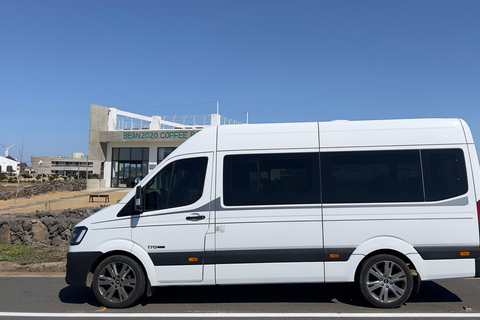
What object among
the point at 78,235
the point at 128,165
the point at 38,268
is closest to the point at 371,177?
the point at 78,235

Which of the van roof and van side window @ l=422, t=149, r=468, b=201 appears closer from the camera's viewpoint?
van side window @ l=422, t=149, r=468, b=201

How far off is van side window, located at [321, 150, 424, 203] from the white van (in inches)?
0.6

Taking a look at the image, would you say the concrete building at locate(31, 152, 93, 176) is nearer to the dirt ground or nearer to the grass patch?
the dirt ground

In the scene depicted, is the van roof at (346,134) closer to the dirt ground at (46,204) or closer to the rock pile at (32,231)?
the rock pile at (32,231)

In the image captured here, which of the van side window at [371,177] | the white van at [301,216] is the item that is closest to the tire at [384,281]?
the white van at [301,216]

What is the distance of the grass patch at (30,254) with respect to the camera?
903cm

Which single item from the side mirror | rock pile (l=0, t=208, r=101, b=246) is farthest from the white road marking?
rock pile (l=0, t=208, r=101, b=246)

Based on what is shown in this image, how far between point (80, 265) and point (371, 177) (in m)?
4.47

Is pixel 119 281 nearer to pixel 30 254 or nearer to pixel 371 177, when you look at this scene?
pixel 371 177

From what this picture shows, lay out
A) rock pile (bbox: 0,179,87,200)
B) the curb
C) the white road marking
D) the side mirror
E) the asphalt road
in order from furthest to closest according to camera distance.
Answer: rock pile (bbox: 0,179,87,200), the curb, the side mirror, the asphalt road, the white road marking

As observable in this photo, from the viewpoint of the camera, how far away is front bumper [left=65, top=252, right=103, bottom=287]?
594 centimetres

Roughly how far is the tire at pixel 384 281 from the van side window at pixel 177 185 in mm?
2654

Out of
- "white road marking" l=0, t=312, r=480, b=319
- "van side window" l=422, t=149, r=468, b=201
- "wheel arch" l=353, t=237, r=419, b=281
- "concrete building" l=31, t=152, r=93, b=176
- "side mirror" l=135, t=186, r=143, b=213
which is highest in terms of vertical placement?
"concrete building" l=31, t=152, r=93, b=176

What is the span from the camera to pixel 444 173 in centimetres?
588
